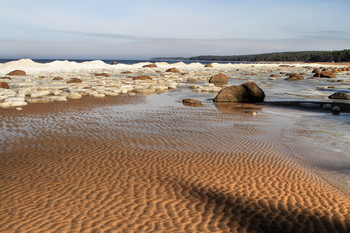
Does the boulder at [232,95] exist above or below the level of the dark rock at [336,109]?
above

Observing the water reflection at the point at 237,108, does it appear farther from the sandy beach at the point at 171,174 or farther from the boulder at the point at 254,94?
the sandy beach at the point at 171,174

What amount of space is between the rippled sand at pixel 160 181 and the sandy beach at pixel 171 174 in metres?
0.02

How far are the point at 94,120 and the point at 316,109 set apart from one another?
11.9 meters

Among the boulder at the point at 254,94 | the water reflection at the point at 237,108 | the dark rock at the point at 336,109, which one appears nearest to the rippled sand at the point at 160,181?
the water reflection at the point at 237,108

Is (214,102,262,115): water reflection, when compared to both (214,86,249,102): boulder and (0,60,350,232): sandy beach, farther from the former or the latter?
(0,60,350,232): sandy beach

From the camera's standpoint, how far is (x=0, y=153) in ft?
28.8

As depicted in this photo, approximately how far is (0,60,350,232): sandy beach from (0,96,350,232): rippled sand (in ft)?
0.07

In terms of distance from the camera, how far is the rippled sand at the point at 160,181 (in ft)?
17.6

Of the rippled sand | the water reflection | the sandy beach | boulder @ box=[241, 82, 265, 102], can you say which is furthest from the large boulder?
the rippled sand

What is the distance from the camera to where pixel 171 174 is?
747cm

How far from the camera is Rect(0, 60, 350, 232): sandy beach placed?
5.43 m

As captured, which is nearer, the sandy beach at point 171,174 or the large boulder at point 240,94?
the sandy beach at point 171,174

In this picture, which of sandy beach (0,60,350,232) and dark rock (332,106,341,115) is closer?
sandy beach (0,60,350,232)

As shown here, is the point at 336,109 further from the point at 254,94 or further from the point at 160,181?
the point at 160,181
